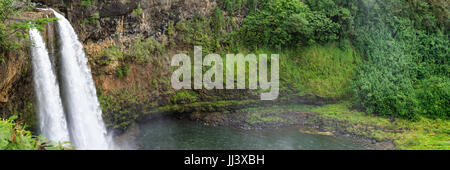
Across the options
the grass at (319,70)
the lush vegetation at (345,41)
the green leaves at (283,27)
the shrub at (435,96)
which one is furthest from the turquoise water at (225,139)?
the green leaves at (283,27)

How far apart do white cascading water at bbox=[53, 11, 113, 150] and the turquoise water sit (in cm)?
293

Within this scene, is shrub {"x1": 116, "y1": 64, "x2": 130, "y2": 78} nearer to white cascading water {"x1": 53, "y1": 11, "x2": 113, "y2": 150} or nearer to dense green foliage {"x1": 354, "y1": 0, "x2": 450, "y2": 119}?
white cascading water {"x1": 53, "y1": 11, "x2": 113, "y2": 150}

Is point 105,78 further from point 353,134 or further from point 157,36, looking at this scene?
point 353,134

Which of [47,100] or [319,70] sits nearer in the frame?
[47,100]

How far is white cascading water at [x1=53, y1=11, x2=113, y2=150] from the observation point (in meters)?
13.7

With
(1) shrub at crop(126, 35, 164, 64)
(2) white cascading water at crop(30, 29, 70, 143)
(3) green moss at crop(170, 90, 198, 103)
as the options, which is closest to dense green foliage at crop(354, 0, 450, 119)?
(3) green moss at crop(170, 90, 198, 103)

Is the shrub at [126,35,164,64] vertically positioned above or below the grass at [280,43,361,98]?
above

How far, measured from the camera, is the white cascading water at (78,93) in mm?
13703

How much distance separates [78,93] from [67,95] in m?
0.54

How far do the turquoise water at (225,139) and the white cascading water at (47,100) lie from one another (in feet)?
16.3

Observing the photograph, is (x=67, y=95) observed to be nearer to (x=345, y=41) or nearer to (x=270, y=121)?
(x=270, y=121)

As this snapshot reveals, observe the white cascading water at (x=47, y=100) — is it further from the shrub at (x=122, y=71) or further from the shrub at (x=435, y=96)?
the shrub at (x=435, y=96)

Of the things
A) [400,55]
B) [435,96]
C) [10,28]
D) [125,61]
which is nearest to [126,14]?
[125,61]

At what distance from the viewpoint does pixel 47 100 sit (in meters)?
12.6
